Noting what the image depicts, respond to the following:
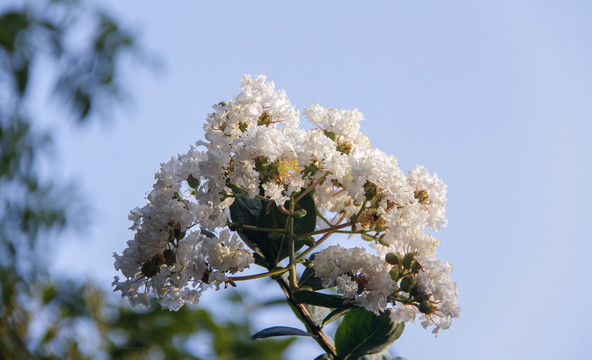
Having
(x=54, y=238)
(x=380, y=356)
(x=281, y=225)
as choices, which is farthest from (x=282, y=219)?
(x=54, y=238)

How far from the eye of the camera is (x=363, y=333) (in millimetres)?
976

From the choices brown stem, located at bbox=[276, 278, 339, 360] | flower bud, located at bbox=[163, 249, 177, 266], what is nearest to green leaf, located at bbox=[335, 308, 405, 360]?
brown stem, located at bbox=[276, 278, 339, 360]

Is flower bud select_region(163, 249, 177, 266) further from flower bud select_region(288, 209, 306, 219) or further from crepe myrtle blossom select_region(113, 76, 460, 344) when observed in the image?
flower bud select_region(288, 209, 306, 219)

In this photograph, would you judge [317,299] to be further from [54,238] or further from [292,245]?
[54,238]

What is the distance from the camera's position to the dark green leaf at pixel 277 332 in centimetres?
91

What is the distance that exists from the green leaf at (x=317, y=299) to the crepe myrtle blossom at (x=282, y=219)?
0.05 ft

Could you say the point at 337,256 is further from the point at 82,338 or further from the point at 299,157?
the point at 82,338

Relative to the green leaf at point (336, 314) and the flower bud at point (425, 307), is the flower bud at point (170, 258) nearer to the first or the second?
the green leaf at point (336, 314)

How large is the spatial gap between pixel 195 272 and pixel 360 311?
0.29 meters

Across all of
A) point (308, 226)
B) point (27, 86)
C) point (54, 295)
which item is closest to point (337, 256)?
point (308, 226)

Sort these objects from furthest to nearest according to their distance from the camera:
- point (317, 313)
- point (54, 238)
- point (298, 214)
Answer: point (54, 238), point (317, 313), point (298, 214)

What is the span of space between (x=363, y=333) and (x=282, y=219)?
0.77 feet

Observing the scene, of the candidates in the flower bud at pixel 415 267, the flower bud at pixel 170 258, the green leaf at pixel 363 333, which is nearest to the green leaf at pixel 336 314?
the green leaf at pixel 363 333

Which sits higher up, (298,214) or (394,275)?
(298,214)
